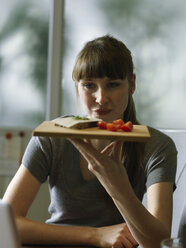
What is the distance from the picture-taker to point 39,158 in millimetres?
1596

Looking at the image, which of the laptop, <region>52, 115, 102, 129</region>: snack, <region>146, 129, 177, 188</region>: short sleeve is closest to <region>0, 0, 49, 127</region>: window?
<region>146, 129, 177, 188</region>: short sleeve

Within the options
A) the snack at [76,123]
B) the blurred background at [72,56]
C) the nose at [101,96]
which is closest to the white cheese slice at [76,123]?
the snack at [76,123]

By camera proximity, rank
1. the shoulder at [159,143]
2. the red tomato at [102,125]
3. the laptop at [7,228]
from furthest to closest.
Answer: the shoulder at [159,143]
the red tomato at [102,125]
the laptop at [7,228]

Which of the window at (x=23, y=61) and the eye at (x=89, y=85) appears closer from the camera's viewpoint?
the eye at (x=89, y=85)

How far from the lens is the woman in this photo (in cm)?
142

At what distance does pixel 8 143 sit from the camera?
10.00ft

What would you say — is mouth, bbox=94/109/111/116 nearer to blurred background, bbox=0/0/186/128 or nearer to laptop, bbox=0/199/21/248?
laptop, bbox=0/199/21/248

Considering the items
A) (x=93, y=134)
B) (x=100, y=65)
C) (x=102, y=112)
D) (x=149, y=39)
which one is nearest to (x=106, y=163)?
(x=93, y=134)

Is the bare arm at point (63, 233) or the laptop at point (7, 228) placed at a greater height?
the laptop at point (7, 228)

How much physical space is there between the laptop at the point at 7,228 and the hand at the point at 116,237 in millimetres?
595

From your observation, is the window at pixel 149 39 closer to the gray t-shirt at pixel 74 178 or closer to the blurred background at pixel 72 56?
the blurred background at pixel 72 56

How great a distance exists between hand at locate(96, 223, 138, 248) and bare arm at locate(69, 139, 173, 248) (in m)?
0.03

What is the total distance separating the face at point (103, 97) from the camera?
5.01ft

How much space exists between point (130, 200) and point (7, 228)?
0.56 meters
